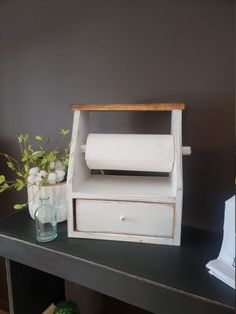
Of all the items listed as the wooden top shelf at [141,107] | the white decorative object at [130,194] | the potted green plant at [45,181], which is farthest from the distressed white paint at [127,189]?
the wooden top shelf at [141,107]

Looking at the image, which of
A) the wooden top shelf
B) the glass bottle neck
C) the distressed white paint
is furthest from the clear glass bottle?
the wooden top shelf

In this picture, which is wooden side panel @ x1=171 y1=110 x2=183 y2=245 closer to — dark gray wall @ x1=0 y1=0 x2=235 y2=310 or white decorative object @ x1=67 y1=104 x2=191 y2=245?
white decorative object @ x1=67 y1=104 x2=191 y2=245

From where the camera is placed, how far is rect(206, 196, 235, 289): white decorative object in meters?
0.68

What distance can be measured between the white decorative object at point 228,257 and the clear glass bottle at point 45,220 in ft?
1.69

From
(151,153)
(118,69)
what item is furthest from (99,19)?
(151,153)

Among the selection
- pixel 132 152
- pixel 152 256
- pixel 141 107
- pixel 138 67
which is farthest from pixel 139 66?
pixel 152 256

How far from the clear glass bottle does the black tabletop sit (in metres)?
0.03

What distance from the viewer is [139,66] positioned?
3.51 feet

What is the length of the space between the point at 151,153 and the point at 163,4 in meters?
0.58

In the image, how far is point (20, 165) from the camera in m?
1.39

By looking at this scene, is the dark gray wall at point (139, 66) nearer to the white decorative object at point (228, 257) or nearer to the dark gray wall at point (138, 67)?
the dark gray wall at point (138, 67)

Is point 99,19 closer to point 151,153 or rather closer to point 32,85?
point 32,85

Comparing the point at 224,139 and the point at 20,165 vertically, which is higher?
the point at 224,139

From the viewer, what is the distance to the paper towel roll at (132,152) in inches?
34.0
